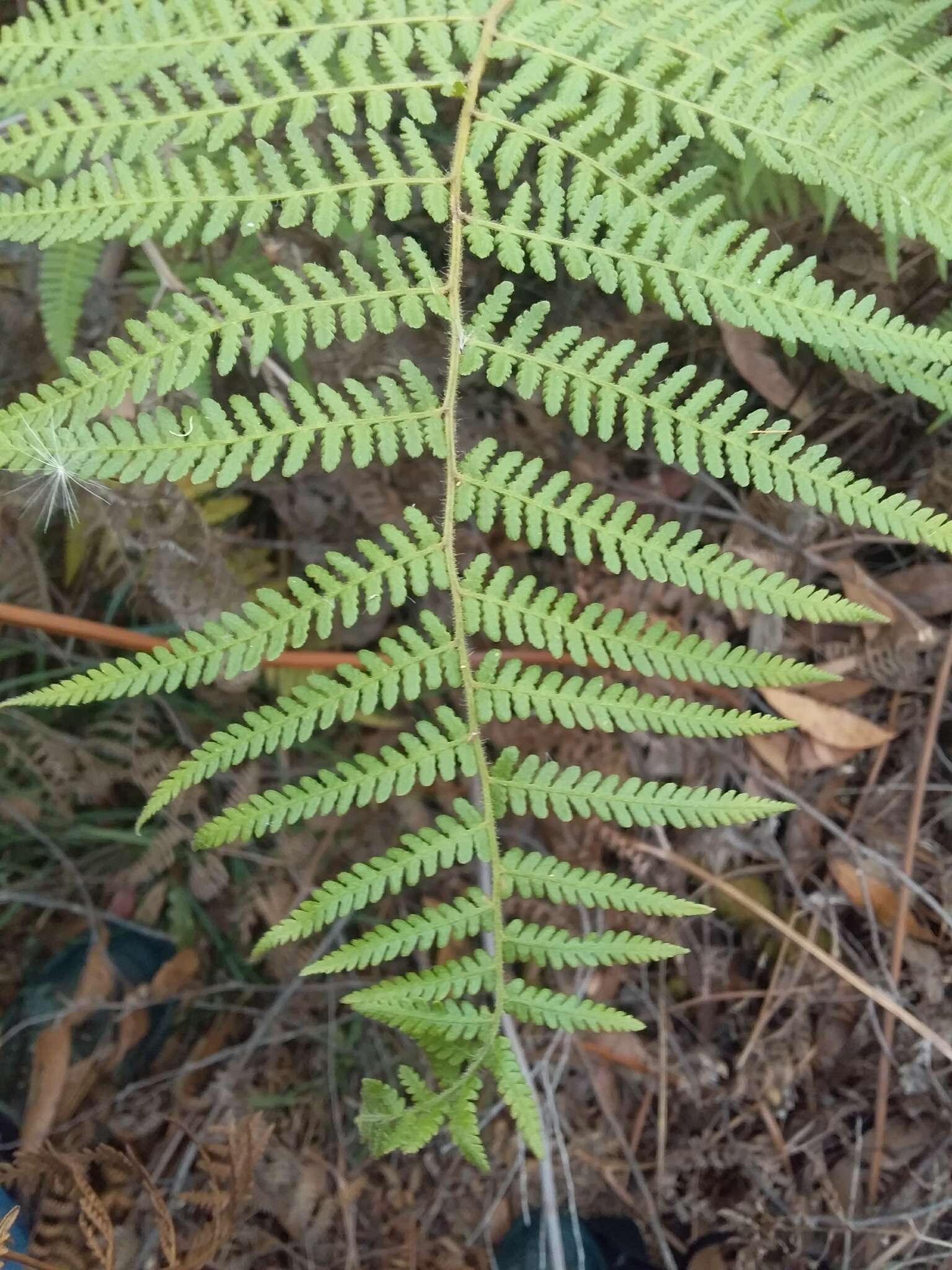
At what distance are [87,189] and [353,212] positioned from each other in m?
0.36

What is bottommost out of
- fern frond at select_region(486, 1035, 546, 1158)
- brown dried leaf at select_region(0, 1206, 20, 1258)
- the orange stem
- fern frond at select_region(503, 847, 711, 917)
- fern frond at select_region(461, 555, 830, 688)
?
brown dried leaf at select_region(0, 1206, 20, 1258)

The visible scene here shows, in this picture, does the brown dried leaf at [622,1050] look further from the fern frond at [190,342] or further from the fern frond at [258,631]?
the fern frond at [190,342]

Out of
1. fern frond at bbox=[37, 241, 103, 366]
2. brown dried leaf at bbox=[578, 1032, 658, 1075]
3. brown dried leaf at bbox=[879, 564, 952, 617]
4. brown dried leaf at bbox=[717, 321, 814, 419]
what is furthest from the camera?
brown dried leaf at bbox=[578, 1032, 658, 1075]

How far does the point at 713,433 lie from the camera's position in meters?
1.21

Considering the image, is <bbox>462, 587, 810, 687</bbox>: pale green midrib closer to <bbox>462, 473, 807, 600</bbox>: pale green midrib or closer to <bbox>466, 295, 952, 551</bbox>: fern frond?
<bbox>462, 473, 807, 600</bbox>: pale green midrib

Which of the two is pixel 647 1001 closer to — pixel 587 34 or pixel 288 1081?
pixel 288 1081

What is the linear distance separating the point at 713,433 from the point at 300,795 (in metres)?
0.72

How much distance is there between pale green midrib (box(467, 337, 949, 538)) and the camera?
3.93 ft

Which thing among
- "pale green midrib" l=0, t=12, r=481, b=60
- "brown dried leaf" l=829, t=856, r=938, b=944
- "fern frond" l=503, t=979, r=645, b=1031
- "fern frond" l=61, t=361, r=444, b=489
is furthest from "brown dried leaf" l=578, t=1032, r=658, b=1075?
"pale green midrib" l=0, t=12, r=481, b=60

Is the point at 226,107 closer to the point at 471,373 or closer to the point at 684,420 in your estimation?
the point at 471,373

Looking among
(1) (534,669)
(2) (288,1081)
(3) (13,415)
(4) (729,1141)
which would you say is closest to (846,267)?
(1) (534,669)

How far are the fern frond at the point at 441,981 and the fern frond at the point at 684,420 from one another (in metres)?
0.70

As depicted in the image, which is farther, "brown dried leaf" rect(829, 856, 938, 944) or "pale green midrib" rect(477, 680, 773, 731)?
"brown dried leaf" rect(829, 856, 938, 944)

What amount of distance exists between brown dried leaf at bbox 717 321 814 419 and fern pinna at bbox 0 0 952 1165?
2.34ft
